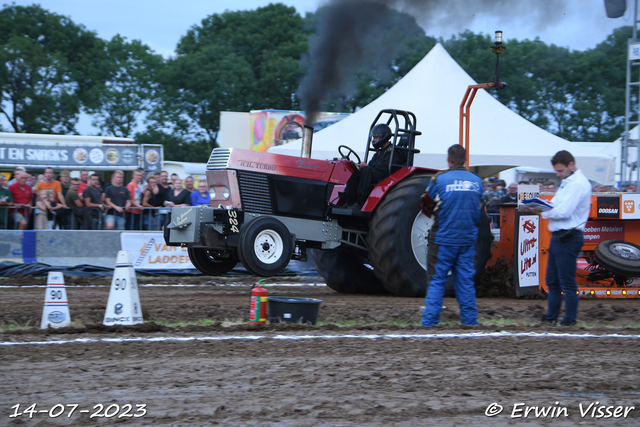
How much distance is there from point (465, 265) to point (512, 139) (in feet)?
31.9

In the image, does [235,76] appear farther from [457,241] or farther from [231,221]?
[457,241]

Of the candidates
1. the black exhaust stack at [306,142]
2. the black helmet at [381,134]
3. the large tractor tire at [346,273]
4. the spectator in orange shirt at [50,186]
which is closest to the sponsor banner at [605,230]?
the large tractor tire at [346,273]

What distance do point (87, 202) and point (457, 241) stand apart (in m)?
7.82

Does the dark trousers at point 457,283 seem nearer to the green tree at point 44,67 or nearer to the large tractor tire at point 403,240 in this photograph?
the large tractor tire at point 403,240

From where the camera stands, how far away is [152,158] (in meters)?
18.2

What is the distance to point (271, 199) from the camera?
8141 mm

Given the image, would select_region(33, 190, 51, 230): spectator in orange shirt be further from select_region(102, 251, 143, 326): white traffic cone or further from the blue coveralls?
the blue coveralls

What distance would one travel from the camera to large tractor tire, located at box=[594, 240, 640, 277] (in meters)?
8.23

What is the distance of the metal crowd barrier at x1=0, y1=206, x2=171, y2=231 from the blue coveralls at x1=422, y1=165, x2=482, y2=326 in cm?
630

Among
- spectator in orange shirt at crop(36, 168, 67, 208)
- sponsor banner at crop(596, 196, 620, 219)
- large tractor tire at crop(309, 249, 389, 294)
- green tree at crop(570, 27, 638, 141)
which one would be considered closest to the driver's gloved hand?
large tractor tire at crop(309, 249, 389, 294)

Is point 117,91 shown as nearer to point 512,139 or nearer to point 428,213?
point 512,139

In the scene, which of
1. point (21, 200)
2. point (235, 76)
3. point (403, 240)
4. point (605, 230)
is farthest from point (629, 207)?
point (235, 76)

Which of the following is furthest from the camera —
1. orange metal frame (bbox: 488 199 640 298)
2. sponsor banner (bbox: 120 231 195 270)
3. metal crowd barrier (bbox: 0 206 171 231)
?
sponsor banner (bbox: 120 231 195 270)

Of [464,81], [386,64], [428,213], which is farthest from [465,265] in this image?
[464,81]
